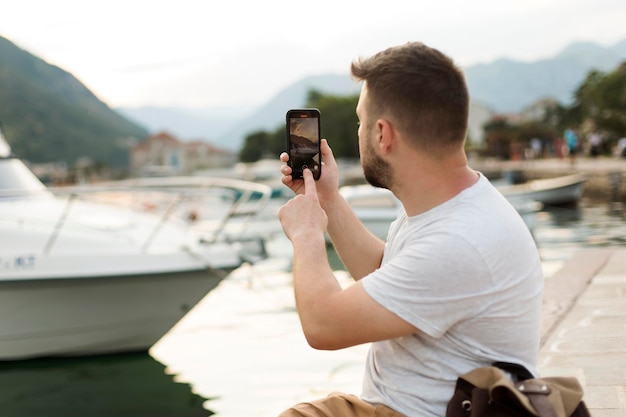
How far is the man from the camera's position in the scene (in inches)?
76.7

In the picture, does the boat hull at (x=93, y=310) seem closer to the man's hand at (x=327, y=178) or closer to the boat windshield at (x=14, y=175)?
the boat windshield at (x=14, y=175)

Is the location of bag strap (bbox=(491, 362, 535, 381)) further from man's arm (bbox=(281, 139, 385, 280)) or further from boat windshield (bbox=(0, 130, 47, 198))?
boat windshield (bbox=(0, 130, 47, 198))

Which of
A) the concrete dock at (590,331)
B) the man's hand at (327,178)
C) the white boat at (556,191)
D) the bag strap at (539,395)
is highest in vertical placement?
the man's hand at (327,178)

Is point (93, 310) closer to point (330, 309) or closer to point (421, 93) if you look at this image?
point (330, 309)

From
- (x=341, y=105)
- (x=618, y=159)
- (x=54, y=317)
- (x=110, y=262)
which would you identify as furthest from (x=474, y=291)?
(x=341, y=105)

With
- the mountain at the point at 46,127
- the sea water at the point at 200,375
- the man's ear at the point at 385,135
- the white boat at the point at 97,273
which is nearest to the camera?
the man's ear at the point at 385,135

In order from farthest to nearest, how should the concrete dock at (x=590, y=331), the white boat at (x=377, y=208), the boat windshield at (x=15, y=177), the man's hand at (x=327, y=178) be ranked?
the white boat at (x=377, y=208) → the boat windshield at (x=15, y=177) → the concrete dock at (x=590, y=331) → the man's hand at (x=327, y=178)

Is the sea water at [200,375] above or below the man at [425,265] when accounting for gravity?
below

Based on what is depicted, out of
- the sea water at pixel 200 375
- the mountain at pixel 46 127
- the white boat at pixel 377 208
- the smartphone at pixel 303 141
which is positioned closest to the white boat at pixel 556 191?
the white boat at pixel 377 208

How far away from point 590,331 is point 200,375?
3956mm

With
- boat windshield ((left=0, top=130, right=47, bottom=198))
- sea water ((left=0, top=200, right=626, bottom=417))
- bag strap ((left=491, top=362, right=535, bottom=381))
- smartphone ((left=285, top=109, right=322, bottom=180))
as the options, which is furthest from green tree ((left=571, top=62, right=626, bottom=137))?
bag strap ((left=491, top=362, right=535, bottom=381))

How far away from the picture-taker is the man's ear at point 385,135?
203 centimetres

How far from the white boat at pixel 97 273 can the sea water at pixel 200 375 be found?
299 mm

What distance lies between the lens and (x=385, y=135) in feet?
6.67
